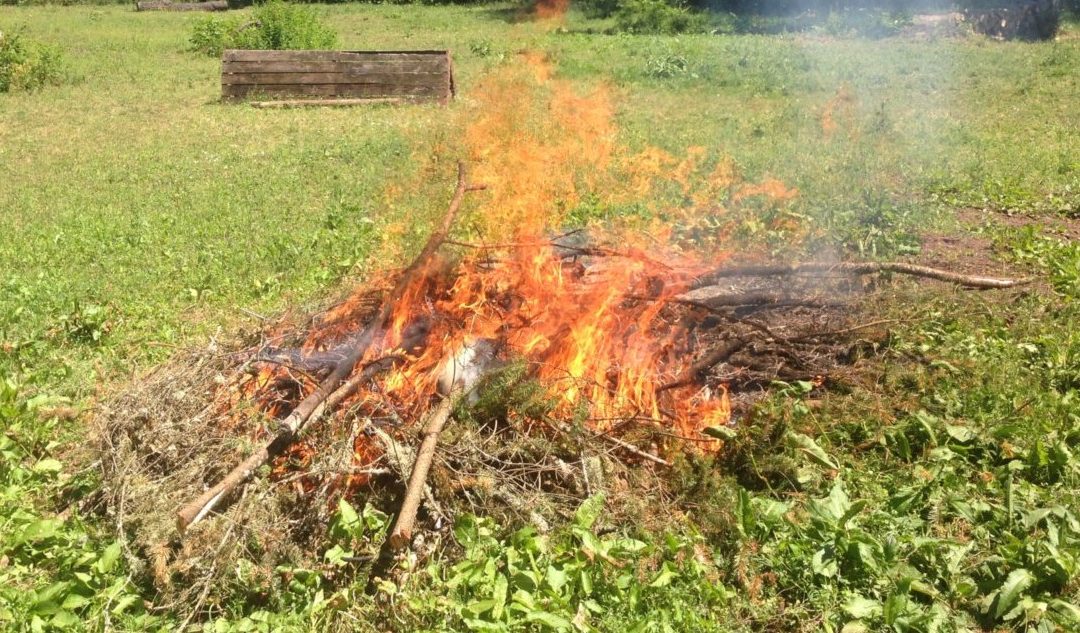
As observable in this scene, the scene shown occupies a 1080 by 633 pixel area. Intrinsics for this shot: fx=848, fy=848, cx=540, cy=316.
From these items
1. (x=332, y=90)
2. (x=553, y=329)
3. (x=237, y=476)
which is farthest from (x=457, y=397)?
(x=332, y=90)

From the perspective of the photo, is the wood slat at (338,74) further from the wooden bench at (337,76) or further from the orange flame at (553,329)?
the orange flame at (553,329)

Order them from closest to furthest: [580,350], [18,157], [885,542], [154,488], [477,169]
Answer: [885,542], [154,488], [580,350], [477,169], [18,157]

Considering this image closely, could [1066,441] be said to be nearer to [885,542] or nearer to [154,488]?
[885,542]

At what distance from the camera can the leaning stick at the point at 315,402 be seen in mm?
3494

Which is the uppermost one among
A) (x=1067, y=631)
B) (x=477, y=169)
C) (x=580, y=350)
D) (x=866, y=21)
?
(x=866, y=21)

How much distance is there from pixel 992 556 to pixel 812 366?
164 centimetres

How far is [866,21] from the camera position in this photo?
66.6ft

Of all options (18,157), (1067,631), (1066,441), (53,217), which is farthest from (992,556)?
(18,157)

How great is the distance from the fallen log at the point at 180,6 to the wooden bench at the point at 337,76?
1665 cm

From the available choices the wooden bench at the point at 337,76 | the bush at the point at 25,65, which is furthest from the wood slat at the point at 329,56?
the bush at the point at 25,65

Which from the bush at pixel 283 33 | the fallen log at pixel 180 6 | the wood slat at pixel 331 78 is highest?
the fallen log at pixel 180 6

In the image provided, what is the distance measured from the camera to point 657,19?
2238 centimetres

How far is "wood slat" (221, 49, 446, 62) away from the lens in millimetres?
14406

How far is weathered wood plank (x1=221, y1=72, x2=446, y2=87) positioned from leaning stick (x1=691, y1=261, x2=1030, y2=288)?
9.57m
